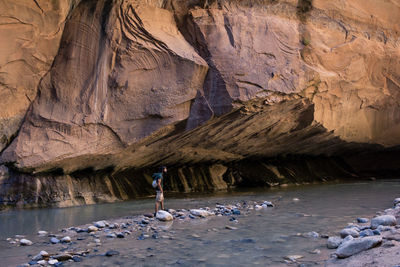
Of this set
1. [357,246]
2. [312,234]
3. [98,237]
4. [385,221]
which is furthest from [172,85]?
[357,246]

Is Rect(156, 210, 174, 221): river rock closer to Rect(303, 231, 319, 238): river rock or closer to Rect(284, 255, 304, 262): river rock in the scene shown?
Rect(303, 231, 319, 238): river rock

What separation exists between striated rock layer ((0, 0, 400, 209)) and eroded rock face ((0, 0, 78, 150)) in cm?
5

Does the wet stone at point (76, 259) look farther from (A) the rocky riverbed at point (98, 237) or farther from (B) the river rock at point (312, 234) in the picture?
(B) the river rock at point (312, 234)

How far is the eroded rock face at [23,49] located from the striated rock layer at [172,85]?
5 centimetres

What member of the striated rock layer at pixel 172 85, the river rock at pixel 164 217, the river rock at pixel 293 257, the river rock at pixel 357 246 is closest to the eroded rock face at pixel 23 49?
the striated rock layer at pixel 172 85

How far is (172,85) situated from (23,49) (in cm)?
323

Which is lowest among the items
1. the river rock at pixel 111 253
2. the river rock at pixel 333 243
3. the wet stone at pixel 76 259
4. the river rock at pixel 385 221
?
the wet stone at pixel 76 259

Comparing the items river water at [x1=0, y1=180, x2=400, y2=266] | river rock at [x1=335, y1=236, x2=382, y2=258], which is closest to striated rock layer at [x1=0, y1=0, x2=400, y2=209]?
river water at [x1=0, y1=180, x2=400, y2=266]

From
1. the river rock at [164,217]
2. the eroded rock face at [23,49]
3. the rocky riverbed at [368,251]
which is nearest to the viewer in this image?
the rocky riverbed at [368,251]

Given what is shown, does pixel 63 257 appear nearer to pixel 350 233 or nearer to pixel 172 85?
pixel 350 233

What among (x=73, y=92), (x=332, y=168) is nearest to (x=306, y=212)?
(x=73, y=92)

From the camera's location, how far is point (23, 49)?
8109 mm

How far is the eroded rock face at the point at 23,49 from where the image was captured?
307 inches

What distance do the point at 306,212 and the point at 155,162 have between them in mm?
6310
